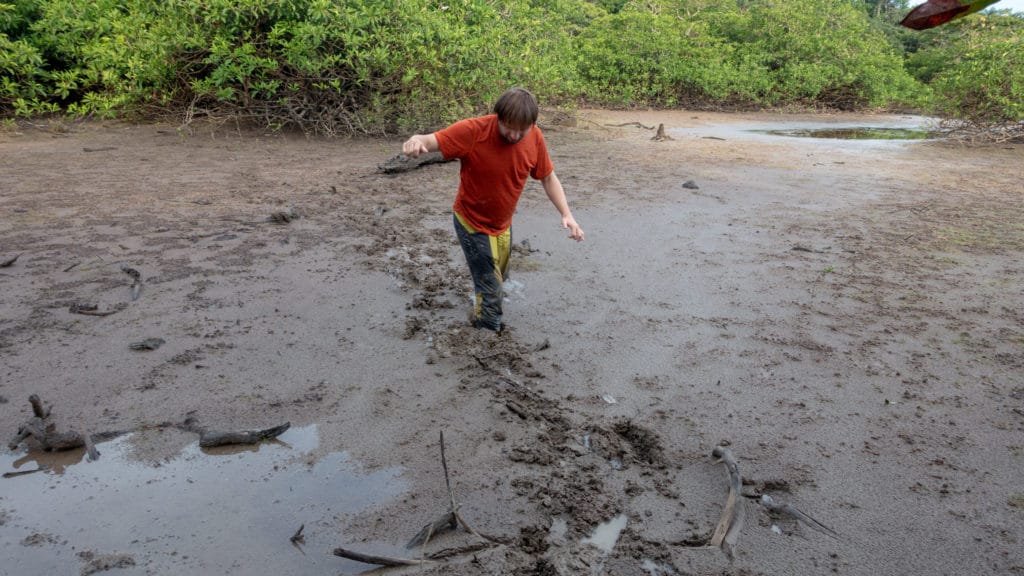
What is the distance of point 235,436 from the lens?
2.78 m

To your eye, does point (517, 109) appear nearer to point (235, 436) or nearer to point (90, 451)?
point (235, 436)

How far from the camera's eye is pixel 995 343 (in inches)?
153

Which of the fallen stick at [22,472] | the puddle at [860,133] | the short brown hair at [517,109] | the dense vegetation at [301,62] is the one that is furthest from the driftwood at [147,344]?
the puddle at [860,133]

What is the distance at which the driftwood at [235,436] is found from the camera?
2756 mm

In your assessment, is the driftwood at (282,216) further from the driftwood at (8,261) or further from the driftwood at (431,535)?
the driftwood at (431,535)

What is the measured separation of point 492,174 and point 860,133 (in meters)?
13.9

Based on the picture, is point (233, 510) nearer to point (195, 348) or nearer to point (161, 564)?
point (161, 564)

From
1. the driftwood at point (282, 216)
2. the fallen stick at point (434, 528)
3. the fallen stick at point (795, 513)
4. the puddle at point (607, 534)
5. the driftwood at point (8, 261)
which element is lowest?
the fallen stick at point (795, 513)

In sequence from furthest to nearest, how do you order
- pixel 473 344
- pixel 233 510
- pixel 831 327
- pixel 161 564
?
pixel 831 327
pixel 473 344
pixel 233 510
pixel 161 564

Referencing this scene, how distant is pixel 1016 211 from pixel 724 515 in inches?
262

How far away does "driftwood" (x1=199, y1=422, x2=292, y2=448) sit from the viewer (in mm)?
2756

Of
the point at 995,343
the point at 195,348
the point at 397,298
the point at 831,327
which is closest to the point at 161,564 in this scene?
the point at 195,348

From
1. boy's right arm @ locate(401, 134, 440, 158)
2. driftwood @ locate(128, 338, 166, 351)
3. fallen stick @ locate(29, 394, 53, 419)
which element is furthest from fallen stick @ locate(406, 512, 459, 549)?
driftwood @ locate(128, 338, 166, 351)

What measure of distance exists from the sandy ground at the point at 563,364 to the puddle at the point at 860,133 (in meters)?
7.60
